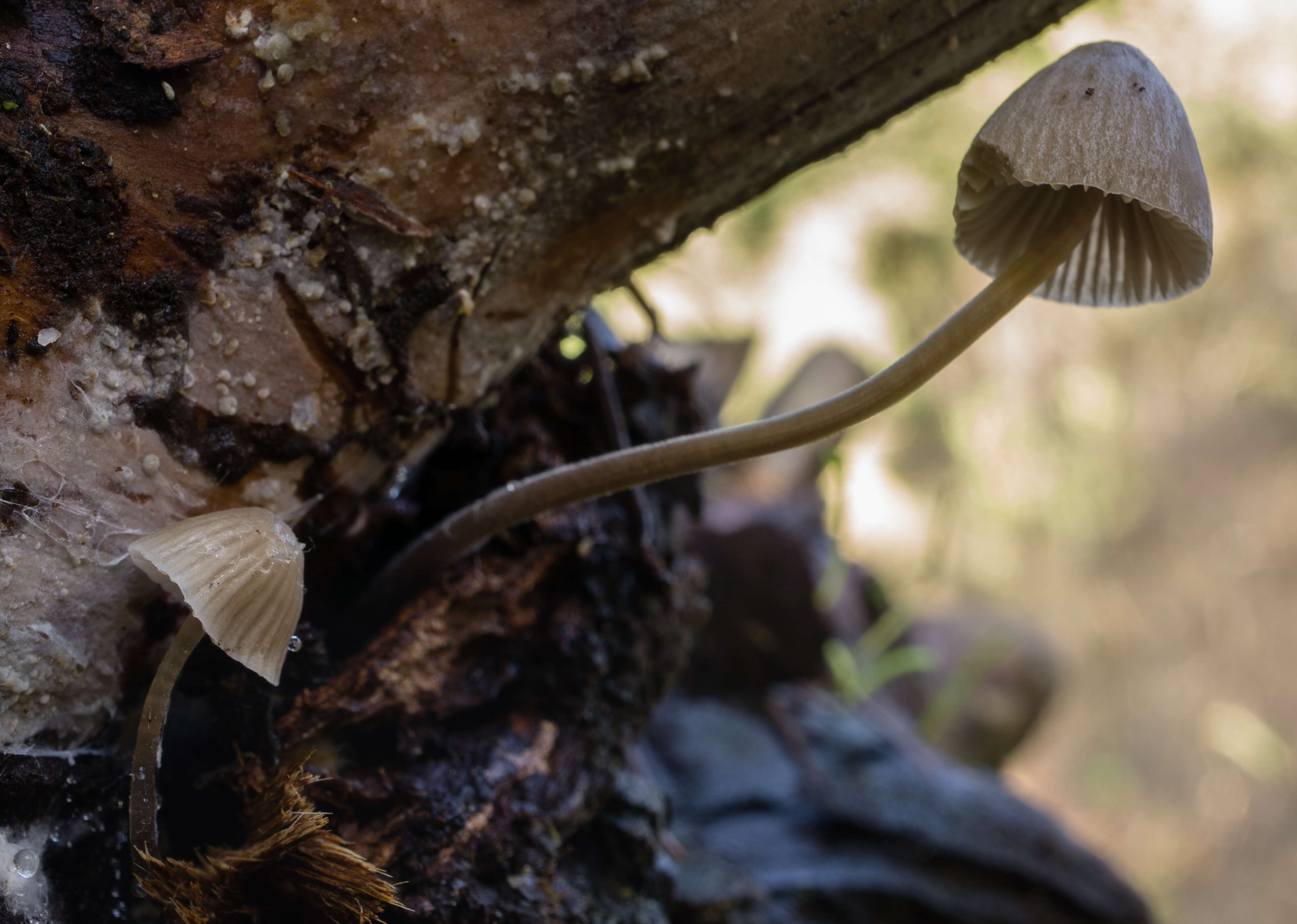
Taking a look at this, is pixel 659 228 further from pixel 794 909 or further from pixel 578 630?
pixel 794 909

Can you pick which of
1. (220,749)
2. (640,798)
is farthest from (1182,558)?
(220,749)

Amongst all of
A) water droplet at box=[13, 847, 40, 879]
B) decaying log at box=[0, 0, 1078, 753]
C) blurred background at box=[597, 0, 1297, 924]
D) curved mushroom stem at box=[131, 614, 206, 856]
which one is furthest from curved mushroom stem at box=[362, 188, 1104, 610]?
blurred background at box=[597, 0, 1297, 924]

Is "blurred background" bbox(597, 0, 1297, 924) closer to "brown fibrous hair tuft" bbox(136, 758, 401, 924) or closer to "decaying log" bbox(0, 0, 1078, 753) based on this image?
"decaying log" bbox(0, 0, 1078, 753)

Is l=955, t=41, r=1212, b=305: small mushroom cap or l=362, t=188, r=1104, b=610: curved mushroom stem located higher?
l=955, t=41, r=1212, b=305: small mushroom cap

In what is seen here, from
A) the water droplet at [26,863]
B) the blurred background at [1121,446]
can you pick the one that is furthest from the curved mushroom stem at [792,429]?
the blurred background at [1121,446]

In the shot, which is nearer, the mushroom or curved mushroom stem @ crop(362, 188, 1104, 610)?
the mushroom

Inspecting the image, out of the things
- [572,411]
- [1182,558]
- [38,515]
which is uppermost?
[1182,558]

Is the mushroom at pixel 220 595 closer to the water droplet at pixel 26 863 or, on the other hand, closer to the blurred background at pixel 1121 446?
the water droplet at pixel 26 863
